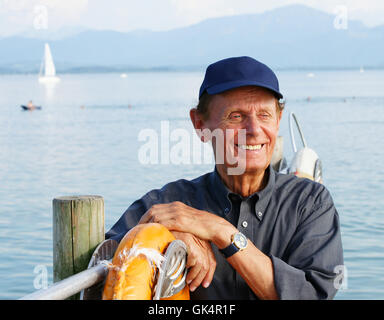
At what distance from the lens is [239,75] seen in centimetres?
283

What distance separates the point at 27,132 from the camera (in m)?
29.5

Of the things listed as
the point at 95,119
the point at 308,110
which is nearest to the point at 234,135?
the point at 95,119

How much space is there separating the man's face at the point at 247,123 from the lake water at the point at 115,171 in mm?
587

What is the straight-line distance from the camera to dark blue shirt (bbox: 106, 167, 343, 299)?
107 inches

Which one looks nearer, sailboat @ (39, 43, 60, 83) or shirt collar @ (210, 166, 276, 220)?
shirt collar @ (210, 166, 276, 220)

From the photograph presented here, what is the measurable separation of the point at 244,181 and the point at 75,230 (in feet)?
2.40

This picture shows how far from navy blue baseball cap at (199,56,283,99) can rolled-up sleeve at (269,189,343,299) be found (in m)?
0.53

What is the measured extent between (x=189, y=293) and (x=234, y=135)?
66 cm

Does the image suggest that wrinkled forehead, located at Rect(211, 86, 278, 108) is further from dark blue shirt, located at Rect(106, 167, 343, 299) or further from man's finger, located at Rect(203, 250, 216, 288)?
man's finger, located at Rect(203, 250, 216, 288)

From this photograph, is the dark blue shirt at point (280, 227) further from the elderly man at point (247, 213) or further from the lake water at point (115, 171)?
the lake water at point (115, 171)

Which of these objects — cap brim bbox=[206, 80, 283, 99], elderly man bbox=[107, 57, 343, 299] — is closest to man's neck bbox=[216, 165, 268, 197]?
elderly man bbox=[107, 57, 343, 299]

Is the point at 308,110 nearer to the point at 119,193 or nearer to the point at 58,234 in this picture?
the point at 119,193

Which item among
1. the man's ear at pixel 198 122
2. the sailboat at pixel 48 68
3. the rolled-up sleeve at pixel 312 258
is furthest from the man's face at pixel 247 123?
the sailboat at pixel 48 68

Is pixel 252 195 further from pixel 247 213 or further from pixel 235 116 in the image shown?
pixel 235 116
